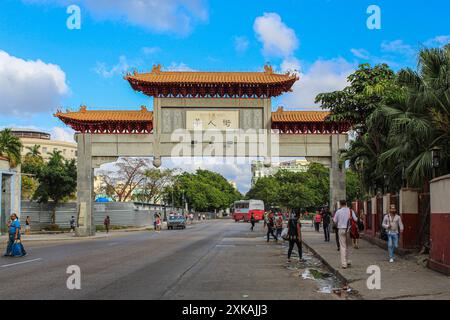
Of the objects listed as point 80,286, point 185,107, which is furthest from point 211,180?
point 80,286

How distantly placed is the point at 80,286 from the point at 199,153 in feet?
83.7

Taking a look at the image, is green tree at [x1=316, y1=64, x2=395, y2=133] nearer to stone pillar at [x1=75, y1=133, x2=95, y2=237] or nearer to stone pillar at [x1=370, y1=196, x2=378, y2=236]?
stone pillar at [x1=370, y1=196, x2=378, y2=236]

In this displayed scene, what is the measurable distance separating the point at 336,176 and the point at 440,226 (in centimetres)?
2337

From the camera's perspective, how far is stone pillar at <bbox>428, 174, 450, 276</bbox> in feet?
43.3

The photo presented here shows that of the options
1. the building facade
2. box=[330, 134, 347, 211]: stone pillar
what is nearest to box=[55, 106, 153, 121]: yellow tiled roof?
box=[330, 134, 347, 211]: stone pillar

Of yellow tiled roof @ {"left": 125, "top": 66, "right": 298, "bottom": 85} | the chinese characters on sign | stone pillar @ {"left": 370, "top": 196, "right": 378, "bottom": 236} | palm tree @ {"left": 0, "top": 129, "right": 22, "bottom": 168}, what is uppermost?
yellow tiled roof @ {"left": 125, "top": 66, "right": 298, "bottom": 85}

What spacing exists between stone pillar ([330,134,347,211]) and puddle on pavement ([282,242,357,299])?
16.6 metres

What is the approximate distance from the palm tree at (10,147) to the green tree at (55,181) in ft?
32.8

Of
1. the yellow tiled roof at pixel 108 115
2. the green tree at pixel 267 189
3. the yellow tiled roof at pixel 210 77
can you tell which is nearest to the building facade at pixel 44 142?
the green tree at pixel 267 189

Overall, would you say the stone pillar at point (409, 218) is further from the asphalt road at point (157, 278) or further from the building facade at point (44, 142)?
the building facade at point (44, 142)

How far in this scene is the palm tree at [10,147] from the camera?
41719 mm

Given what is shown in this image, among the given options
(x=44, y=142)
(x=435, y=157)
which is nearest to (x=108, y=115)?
(x=435, y=157)
